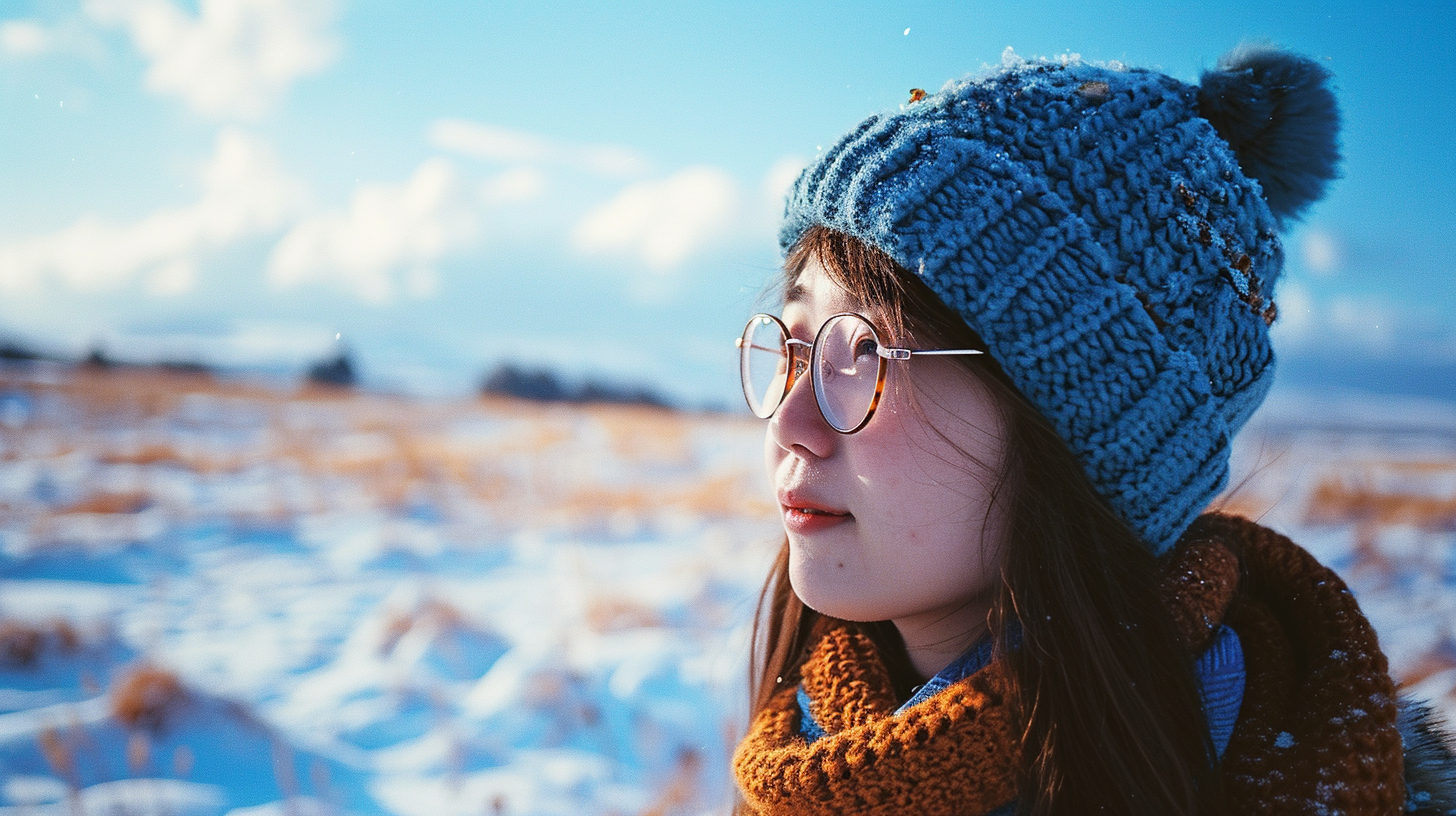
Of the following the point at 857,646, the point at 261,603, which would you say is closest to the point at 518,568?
the point at 261,603

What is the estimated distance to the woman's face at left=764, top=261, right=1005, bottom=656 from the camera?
45.4 inches

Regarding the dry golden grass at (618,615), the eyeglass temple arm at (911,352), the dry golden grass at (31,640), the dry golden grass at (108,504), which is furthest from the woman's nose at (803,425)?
the dry golden grass at (108,504)

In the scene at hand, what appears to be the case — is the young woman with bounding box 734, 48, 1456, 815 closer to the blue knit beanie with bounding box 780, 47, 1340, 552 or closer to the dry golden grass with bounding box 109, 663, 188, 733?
the blue knit beanie with bounding box 780, 47, 1340, 552

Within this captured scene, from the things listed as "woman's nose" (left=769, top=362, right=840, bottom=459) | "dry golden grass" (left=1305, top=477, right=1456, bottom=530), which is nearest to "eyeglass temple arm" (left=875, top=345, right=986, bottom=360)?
"woman's nose" (left=769, top=362, right=840, bottom=459)

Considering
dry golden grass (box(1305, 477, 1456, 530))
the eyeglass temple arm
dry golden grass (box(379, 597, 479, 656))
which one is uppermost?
the eyeglass temple arm

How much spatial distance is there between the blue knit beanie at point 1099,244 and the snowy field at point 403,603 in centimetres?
53

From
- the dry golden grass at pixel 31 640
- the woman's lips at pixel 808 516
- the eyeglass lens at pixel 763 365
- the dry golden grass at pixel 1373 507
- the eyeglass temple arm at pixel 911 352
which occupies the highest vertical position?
the eyeglass lens at pixel 763 365

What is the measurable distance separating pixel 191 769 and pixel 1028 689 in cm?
265

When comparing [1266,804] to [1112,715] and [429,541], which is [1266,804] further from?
[429,541]

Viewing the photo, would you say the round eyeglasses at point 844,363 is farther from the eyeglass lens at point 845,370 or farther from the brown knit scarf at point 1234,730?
the brown knit scarf at point 1234,730

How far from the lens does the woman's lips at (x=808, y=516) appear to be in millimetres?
1210

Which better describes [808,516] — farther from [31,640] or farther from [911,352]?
[31,640]

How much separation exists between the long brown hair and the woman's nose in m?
0.16

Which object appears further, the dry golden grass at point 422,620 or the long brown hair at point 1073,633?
the dry golden grass at point 422,620
